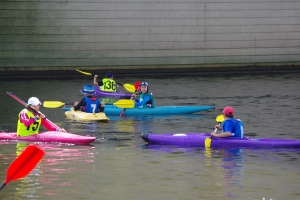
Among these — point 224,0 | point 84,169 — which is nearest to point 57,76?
point 224,0

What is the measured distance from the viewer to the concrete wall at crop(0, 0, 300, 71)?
113 feet

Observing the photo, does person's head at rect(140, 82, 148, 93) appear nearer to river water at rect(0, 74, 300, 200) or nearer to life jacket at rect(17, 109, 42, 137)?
river water at rect(0, 74, 300, 200)

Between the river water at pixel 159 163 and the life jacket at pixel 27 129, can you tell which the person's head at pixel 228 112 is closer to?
the river water at pixel 159 163

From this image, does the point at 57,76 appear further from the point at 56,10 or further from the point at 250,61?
the point at 250,61

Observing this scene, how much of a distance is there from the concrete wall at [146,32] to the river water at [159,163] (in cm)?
907

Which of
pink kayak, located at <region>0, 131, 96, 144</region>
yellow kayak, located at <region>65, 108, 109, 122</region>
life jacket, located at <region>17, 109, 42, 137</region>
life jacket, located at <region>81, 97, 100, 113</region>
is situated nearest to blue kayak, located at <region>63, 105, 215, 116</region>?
yellow kayak, located at <region>65, 108, 109, 122</region>

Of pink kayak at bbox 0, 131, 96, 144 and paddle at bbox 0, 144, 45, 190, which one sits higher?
paddle at bbox 0, 144, 45, 190

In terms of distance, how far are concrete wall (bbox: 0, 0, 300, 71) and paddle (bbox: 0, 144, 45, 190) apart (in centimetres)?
2524

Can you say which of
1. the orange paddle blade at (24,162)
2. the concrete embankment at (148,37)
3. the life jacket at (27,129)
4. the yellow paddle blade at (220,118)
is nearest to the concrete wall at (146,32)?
the concrete embankment at (148,37)

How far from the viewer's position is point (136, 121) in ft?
71.8

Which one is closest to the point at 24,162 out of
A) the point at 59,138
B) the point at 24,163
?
A: the point at 24,163

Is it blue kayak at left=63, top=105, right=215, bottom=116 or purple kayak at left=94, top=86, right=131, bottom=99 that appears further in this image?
purple kayak at left=94, top=86, right=131, bottom=99

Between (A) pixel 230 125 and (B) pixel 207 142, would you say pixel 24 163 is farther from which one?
(B) pixel 207 142

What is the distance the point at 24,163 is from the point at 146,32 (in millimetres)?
26798
